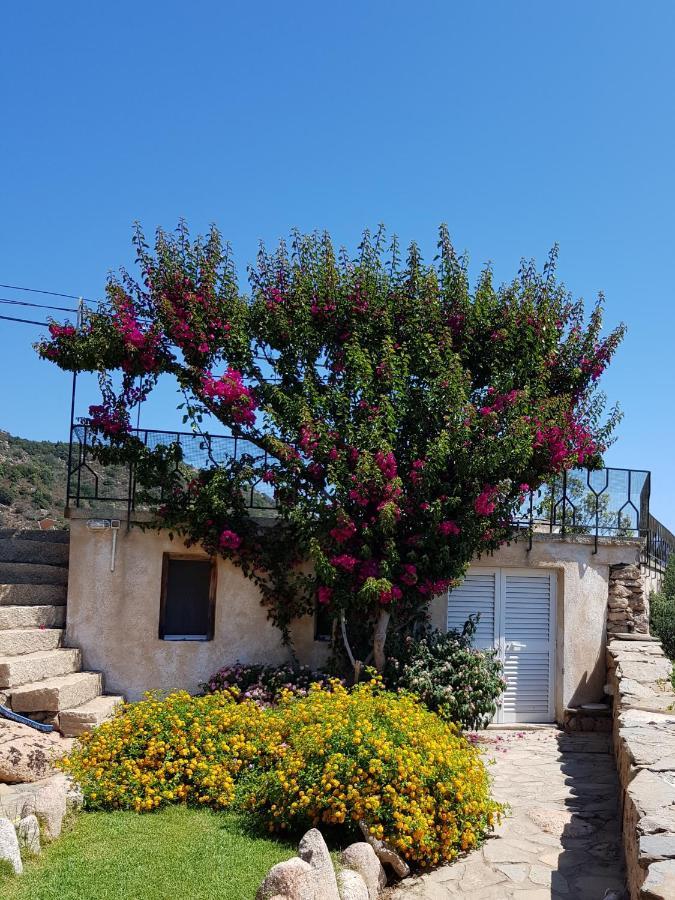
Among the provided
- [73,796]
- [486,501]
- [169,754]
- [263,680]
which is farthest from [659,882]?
[263,680]

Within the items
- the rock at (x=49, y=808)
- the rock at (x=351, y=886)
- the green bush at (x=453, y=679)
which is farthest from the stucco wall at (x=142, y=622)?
the rock at (x=351, y=886)

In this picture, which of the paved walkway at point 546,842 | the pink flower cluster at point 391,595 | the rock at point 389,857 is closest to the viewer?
the paved walkway at point 546,842

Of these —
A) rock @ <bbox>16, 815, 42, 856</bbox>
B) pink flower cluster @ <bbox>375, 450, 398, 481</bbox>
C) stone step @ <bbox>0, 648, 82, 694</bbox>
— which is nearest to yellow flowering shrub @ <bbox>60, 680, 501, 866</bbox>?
rock @ <bbox>16, 815, 42, 856</bbox>

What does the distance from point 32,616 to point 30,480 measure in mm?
18409

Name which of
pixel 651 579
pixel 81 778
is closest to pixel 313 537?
pixel 81 778

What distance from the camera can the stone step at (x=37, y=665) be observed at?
8469mm

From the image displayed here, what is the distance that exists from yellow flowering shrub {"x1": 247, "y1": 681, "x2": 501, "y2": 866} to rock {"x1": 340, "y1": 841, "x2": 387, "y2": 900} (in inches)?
7.3

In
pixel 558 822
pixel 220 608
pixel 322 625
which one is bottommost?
pixel 558 822

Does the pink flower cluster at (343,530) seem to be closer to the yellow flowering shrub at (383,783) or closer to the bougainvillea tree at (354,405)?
the bougainvillea tree at (354,405)

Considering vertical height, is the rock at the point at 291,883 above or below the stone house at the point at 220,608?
below

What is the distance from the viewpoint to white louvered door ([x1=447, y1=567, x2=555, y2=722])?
10.8 metres

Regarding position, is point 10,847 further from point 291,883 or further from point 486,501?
point 486,501

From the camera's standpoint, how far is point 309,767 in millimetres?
5805

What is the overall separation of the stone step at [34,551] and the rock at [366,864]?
6715mm
